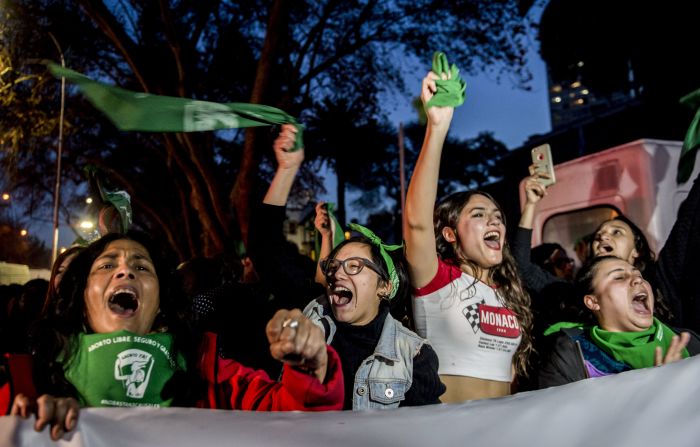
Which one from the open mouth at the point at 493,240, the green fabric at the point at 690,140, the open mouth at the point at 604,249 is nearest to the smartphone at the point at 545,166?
the open mouth at the point at 604,249

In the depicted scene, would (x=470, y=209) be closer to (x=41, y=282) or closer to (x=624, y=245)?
(x=624, y=245)

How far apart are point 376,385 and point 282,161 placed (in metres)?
1.07

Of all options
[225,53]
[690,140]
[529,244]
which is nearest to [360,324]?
[529,244]

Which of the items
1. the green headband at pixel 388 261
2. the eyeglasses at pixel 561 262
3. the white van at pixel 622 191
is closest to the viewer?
the green headband at pixel 388 261

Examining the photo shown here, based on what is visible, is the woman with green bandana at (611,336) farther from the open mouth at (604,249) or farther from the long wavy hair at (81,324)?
the long wavy hair at (81,324)

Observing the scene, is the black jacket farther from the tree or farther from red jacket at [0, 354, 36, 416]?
the tree

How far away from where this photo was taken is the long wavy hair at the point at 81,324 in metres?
2.01

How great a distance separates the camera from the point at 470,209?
2811 mm

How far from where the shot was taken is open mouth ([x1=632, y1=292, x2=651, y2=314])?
2.71 m

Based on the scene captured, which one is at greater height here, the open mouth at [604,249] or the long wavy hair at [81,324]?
the open mouth at [604,249]

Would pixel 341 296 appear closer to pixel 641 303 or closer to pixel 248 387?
pixel 248 387

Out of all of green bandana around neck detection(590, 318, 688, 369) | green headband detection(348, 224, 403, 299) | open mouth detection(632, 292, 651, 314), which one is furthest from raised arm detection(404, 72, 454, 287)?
open mouth detection(632, 292, 651, 314)

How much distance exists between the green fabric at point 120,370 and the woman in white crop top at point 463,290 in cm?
105

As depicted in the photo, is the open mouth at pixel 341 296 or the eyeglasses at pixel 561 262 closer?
the open mouth at pixel 341 296
